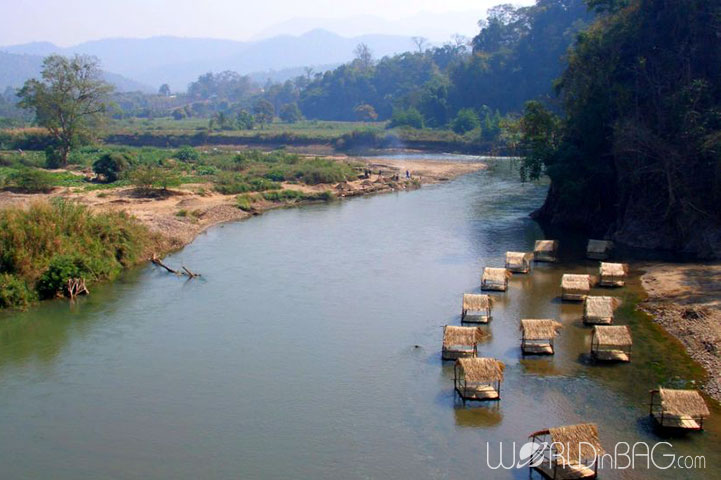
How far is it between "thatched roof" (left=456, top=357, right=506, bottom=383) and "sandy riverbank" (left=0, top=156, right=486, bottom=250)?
2082cm

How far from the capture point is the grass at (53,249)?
2745 centimetres

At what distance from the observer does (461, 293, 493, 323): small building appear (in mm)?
24891

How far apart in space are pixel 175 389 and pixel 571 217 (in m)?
26.1

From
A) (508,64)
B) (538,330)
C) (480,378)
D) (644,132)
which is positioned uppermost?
(508,64)

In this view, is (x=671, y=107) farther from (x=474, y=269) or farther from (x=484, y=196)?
(x=484, y=196)

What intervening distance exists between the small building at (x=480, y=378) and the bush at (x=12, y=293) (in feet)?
54.0

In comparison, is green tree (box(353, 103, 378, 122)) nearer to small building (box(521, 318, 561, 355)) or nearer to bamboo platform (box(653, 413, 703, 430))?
small building (box(521, 318, 561, 355))

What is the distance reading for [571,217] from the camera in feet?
132

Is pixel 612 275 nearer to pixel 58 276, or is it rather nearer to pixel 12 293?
pixel 58 276

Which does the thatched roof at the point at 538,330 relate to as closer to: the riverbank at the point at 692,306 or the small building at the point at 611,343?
the small building at the point at 611,343

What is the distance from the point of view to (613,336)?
71.2ft

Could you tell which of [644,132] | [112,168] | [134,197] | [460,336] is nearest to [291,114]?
[112,168]

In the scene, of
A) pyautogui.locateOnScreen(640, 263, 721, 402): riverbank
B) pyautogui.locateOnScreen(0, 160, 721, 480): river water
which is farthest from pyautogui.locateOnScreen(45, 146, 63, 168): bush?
pyautogui.locateOnScreen(640, 263, 721, 402): riverbank

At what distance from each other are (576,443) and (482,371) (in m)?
3.90
